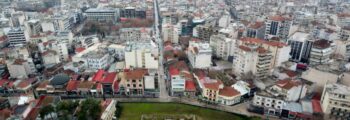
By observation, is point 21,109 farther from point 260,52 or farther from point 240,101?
point 260,52

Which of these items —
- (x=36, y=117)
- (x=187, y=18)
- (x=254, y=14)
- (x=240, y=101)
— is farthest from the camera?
(x=254, y=14)

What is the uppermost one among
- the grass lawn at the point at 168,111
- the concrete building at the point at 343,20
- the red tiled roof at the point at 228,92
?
the concrete building at the point at 343,20

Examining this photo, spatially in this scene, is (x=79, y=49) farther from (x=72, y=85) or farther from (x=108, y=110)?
(x=108, y=110)

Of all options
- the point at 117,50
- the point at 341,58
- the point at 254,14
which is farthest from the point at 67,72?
the point at 254,14

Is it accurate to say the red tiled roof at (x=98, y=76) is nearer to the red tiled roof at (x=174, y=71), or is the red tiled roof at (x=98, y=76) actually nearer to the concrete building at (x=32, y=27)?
the red tiled roof at (x=174, y=71)

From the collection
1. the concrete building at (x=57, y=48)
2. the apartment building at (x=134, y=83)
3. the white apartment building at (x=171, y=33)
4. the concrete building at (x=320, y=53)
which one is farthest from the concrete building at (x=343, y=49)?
the concrete building at (x=57, y=48)
